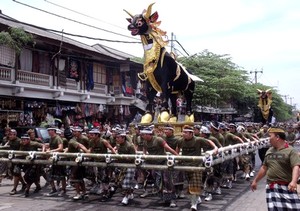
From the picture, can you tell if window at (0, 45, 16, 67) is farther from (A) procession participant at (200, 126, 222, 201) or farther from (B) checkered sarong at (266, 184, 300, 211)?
(B) checkered sarong at (266, 184, 300, 211)

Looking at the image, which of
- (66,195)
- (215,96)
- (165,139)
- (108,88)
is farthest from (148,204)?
(215,96)

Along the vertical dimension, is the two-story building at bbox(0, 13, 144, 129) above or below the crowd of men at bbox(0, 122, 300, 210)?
above

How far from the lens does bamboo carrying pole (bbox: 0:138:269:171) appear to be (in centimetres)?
768

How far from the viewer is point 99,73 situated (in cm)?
2706

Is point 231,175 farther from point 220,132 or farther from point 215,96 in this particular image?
point 215,96

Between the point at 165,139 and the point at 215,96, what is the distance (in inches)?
842

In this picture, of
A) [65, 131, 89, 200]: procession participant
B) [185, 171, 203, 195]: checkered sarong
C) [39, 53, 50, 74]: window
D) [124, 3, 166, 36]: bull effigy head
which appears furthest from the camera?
[39, 53, 50, 74]: window

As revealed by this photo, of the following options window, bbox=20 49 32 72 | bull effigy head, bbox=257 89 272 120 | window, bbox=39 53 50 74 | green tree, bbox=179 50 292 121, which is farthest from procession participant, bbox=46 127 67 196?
green tree, bbox=179 50 292 121

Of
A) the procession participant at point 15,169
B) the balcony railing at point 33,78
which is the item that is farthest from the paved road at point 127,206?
the balcony railing at point 33,78

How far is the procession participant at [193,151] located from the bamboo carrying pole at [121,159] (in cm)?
32

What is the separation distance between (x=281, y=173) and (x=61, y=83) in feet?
61.3

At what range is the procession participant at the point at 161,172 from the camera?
28.5 feet

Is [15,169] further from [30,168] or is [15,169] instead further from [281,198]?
[281,198]

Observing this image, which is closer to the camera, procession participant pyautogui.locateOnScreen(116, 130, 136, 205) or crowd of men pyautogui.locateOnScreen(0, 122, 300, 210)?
crowd of men pyautogui.locateOnScreen(0, 122, 300, 210)
